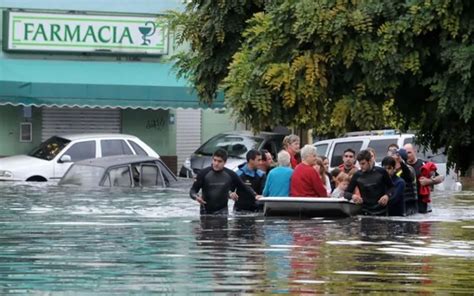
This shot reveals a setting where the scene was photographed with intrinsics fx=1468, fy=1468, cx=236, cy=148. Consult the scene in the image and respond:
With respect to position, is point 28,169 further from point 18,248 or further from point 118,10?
point 18,248

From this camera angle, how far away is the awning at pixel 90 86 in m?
37.2

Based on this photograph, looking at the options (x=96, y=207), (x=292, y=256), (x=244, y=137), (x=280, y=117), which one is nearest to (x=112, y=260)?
(x=292, y=256)

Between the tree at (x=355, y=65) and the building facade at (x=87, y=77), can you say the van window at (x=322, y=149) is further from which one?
the tree at (x=355, y=65)

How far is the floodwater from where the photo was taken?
12.8 m

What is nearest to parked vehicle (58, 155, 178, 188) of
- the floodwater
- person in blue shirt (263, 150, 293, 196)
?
the floodwater

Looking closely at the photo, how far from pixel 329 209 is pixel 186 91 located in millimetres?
16602

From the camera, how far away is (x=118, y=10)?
133 feet

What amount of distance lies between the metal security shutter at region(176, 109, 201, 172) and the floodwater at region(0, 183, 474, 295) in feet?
52.7

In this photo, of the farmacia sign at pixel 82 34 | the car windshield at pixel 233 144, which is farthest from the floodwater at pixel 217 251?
the farmacia sign at pixel 82 34

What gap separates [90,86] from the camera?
3762 cm

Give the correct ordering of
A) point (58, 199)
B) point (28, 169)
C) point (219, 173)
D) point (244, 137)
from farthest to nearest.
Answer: point (244, 137), point (28, 169), point (58, 199), point (219, 173)

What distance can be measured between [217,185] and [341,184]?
105 inches

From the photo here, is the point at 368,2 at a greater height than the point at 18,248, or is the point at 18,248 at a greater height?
the point at 368,2

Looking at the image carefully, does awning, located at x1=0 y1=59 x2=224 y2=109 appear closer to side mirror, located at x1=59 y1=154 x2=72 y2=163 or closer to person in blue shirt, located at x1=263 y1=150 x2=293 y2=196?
side mirror, located at x1=59 y1=154 x2=72 y2=163
